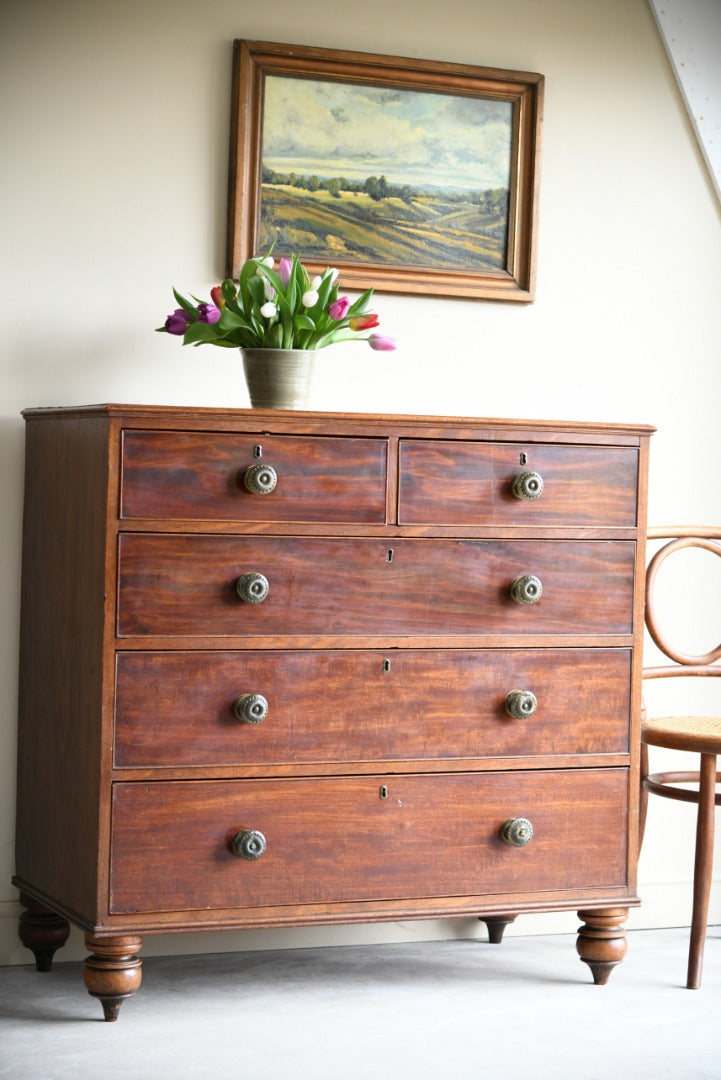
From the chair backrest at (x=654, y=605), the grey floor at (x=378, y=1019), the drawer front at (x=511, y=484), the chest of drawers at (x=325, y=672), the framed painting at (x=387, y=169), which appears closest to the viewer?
the grey floor at (x=378, y=1019)

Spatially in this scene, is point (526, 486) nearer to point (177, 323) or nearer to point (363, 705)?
point (363, 705)

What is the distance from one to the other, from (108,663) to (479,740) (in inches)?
30.0

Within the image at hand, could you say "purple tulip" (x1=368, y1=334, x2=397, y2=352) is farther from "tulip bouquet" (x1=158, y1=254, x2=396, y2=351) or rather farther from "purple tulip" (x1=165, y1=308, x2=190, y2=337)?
"purple tulip" (x1=165, y1=308, x2=190, y2=337)

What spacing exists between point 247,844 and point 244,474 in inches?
27.6

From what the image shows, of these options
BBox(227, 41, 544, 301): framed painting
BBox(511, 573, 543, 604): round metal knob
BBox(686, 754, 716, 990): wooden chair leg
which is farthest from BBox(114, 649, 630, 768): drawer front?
BBox(227, 41, 544, 301): framed painting

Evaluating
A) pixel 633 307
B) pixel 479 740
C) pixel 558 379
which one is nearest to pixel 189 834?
pixel 479 740

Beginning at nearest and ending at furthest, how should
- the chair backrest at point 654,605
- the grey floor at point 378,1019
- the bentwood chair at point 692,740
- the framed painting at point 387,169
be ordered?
1. the grey floor at point 378,1019
2. the bentwood chair at point 692,740
3. the framed painting at point 387,169
4. the chair backrest at point 654,605

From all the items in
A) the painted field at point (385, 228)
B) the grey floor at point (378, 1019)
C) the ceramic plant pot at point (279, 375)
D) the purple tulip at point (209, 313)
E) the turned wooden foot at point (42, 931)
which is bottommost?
the grey floor at point (378, 1019)

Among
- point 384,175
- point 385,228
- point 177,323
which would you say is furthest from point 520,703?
point 384,175

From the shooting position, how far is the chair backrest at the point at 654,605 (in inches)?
128

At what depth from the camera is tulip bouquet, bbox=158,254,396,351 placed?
285 cm

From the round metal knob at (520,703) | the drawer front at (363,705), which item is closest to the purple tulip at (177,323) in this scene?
the drawer front at (363,705)

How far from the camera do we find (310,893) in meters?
2.71

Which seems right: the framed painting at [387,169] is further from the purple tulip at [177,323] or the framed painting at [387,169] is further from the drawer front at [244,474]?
the drawer front at [244,474]
